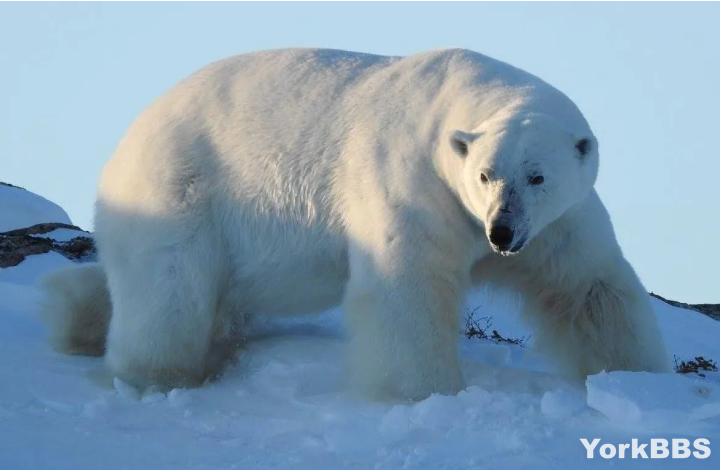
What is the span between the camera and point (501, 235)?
5152mm

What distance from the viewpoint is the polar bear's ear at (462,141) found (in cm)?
546

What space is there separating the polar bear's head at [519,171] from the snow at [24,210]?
10.9 metres

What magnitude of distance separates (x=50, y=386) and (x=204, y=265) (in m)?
0.98

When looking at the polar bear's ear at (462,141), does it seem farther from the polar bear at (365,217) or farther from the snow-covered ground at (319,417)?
the snow-covered ground at (319,417)

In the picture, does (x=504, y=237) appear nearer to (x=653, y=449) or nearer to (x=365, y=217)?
(x=365, y=217)

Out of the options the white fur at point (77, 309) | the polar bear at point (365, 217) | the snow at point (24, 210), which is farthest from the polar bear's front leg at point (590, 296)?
the snow at point (24, 210)

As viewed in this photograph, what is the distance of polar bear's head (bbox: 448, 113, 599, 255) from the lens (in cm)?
522

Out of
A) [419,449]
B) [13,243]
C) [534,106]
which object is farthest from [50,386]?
[13,243]

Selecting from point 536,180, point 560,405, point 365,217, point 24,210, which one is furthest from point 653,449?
point 24,210

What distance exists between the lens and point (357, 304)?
5.87m

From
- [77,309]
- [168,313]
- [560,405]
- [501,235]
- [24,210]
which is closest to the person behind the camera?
[560,405]

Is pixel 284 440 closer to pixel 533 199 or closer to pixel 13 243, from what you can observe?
pixel 533 199

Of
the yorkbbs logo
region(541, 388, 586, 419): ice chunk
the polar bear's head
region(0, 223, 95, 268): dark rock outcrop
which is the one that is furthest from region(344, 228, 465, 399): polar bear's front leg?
region(0, 223, 95, 268): dark rock outcrop

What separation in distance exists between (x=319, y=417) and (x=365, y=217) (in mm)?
1002
